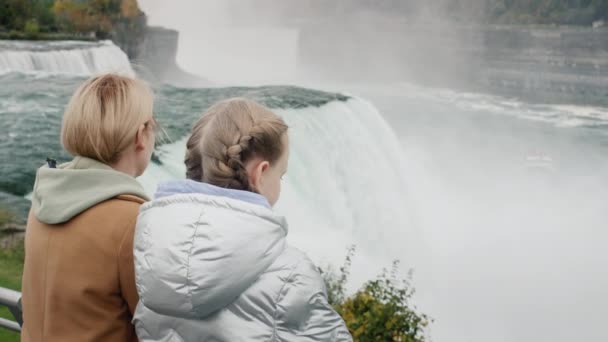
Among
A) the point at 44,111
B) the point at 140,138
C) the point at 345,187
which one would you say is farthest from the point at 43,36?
the point at 140,138

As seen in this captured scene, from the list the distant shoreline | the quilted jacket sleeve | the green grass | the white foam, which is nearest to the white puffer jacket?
the quilted jacket sleeve

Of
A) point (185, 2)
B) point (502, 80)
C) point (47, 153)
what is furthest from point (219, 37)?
point (47, 153)

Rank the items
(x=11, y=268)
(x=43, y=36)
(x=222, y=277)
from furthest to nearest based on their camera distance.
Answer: (x=43, y=36) → (x=11, y=268) → (x=222, y=277)

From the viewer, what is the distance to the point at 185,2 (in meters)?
17.9

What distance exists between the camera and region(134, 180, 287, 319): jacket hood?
89cm

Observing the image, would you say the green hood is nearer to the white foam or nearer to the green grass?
the green grass

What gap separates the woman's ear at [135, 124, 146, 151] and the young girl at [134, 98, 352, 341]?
4.6 inches

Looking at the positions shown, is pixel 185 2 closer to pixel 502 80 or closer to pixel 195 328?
pixel 502 80

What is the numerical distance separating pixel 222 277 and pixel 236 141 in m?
0.21

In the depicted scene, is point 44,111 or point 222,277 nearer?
point 222,277

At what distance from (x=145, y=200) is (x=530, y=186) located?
13007mm

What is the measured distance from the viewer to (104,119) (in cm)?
101

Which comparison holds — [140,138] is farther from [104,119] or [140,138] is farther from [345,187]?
[345,187]

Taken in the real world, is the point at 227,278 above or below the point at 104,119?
below
